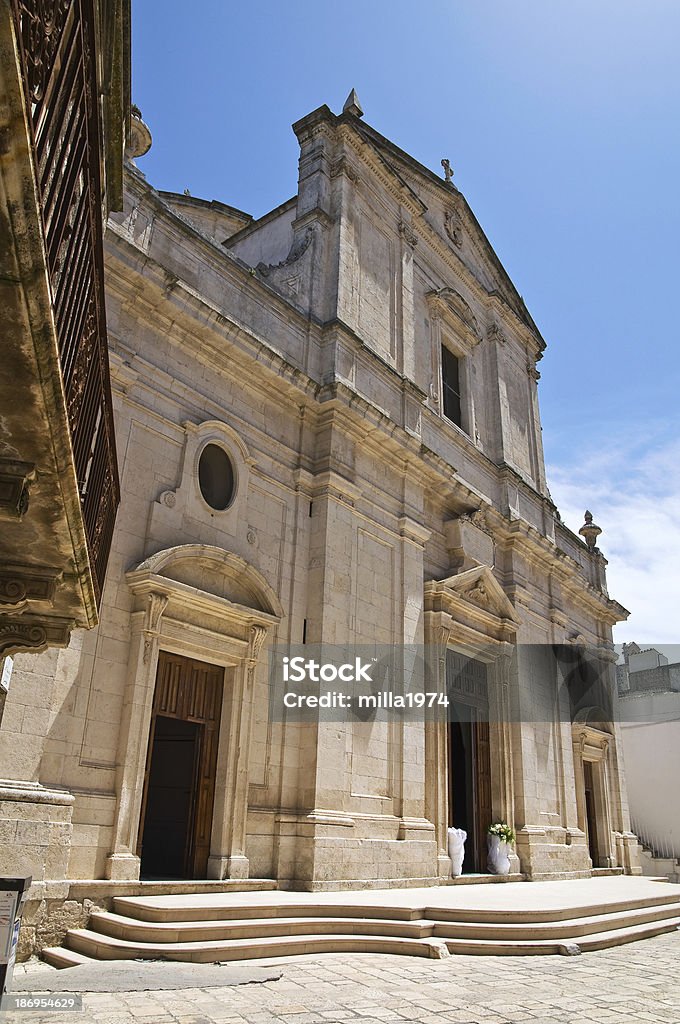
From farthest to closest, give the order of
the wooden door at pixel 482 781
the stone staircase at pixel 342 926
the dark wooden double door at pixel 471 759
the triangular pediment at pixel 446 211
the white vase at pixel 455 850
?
the triangular pediment at pixel 446 211 < the wooden door at pixel 482 781 < the dark wooden double door at pixel 471 759 < the white vase at pixel 455 850 < the stone staircase at pixel 342 926

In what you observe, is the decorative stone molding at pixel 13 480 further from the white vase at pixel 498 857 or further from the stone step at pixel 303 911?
the white vase at pixel 498 857

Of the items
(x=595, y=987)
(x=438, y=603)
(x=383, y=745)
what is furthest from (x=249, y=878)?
(x=438, y=603)

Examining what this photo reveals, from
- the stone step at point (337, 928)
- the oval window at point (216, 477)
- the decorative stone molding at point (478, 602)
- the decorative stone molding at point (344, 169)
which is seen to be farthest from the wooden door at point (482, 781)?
the decorative stone molding at point (344, 169)

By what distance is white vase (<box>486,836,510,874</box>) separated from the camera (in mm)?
13836

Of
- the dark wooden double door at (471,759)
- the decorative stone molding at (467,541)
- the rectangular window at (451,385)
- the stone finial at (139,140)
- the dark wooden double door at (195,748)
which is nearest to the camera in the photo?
the dark wooden double door at (195,748)

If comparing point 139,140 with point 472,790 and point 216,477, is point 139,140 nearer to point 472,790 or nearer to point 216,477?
point 216,477

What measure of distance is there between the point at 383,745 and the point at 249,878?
297 cm

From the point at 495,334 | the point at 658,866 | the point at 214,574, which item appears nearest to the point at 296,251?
the point at 214,574

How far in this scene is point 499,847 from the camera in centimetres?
1399

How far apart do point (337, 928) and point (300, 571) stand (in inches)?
182

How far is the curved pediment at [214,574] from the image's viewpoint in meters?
8.81

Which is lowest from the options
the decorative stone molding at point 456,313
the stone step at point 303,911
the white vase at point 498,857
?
the stone step at point 303,911

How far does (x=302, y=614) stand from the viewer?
10.9m

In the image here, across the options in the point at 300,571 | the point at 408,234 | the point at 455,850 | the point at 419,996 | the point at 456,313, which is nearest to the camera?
the point at 419,996
